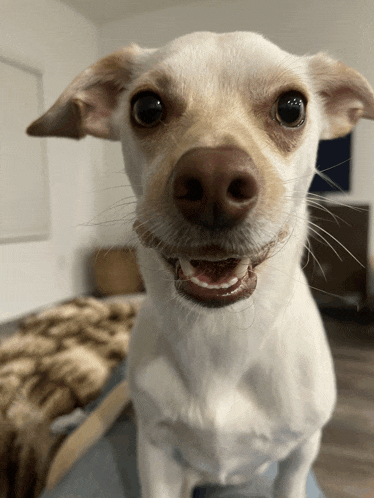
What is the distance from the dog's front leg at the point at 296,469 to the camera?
66 centimetres

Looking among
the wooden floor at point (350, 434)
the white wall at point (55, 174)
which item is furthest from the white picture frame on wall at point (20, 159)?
the wooden floor at point (350, 434)

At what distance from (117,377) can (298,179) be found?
790 millimetres

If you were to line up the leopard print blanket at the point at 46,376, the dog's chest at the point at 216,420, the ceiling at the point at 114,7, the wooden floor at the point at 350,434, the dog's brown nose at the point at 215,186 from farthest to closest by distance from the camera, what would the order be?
the ceiling at the point at 114,7 < the wooden floor at the point at 350,434 < the leopard print blanket at the point at 46,376 < the dog's chest at the point at 216,420 < the dog's brown nose at the point at 215,186

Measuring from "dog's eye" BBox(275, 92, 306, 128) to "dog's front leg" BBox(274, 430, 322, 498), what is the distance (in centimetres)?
55

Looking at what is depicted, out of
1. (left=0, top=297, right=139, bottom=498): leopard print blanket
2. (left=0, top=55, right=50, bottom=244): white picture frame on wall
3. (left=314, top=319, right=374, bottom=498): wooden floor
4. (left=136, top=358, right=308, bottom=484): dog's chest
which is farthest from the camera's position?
(left=0, top=55, right=50, bottom=244): white picture frame on wall

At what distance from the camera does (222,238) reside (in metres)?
0.41

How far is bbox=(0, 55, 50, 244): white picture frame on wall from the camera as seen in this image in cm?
262

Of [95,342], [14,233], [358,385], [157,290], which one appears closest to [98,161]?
[14,233]

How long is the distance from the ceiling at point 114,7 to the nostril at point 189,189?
337 cm

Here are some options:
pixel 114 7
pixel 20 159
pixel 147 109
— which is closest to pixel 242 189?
pixel 147 109

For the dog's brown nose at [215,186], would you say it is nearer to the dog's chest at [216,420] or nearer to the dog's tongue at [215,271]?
the dog's tongue at [215,271]

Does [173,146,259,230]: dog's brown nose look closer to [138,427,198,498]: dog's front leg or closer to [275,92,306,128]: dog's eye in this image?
[275,92,306,128]: dog's eye

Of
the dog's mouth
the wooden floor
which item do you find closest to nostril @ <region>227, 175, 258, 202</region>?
the dog's mouth

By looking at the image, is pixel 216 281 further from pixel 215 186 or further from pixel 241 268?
pixel 215 186
